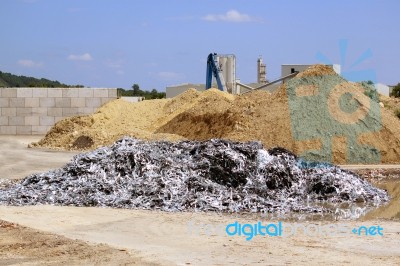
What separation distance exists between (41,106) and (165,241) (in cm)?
2383

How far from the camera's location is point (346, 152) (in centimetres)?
2280

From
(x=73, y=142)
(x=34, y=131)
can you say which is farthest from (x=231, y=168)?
(x=34, y=131)

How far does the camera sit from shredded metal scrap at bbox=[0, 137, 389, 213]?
12203mm

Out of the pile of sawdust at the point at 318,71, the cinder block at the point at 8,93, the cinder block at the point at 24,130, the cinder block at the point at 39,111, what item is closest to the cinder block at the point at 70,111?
the cinder block at the point at 39,111

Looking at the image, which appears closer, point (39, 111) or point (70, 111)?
point (39, 111)

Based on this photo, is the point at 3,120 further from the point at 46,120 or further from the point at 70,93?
the point at 70,93

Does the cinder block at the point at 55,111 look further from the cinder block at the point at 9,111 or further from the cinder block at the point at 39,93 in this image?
the cinder block at the point at 9,111

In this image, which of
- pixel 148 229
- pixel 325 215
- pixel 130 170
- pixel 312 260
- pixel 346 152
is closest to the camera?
pixel 312 260

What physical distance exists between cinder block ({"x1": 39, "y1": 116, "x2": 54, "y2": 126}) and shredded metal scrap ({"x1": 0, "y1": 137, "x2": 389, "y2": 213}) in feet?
58.3

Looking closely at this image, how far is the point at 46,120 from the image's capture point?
31.7 metres

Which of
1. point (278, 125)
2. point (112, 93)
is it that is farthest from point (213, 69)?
point (278, 125)

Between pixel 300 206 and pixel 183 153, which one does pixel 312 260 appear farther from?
pixel 183 153

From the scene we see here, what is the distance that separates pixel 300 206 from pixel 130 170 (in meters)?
3.25

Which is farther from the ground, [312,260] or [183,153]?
[183,153]
